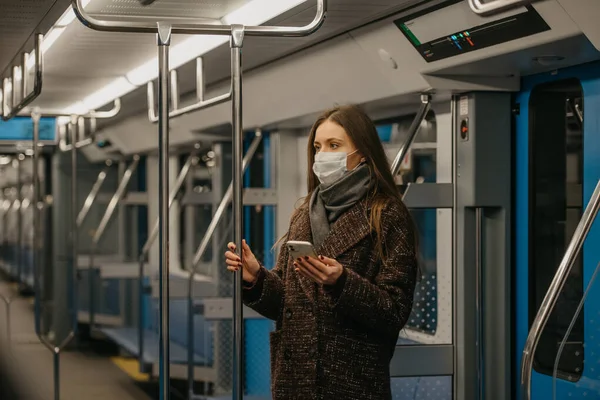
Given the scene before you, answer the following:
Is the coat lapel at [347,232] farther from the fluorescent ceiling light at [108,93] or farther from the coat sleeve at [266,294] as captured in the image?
the fluorescent ceiling light at [108,93]

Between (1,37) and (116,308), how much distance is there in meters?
8.16

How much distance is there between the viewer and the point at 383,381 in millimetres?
2934

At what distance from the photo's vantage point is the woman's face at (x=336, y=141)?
3004 mm

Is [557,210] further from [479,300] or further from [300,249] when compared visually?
[300,249]

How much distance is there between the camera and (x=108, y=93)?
721cm

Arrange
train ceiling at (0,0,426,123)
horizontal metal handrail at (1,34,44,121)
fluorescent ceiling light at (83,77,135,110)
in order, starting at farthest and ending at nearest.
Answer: fluorescent ceiling light at (83,77,135,110), horizontal metal handrail at (1,34,44,121), train ceiling at (0,0,426,123)

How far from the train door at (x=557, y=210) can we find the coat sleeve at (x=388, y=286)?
112 centimetres

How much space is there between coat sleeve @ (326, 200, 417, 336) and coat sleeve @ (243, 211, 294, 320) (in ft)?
0.89

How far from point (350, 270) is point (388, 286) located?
13 cm

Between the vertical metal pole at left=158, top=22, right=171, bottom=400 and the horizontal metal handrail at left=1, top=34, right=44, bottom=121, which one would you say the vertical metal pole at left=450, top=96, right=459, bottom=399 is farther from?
the vertical metal pole at left=158, top=22, right=171, bottom=400

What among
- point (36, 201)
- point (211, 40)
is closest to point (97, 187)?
point (36, 201)

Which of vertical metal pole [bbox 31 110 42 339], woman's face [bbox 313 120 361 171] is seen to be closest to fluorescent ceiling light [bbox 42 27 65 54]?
vertical metal pole [bbox 31 110 42 339]

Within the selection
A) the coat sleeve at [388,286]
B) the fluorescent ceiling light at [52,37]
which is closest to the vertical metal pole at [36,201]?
the fluorescent ceiling light at [52,37]

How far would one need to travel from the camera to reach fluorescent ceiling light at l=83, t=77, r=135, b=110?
6.70m
